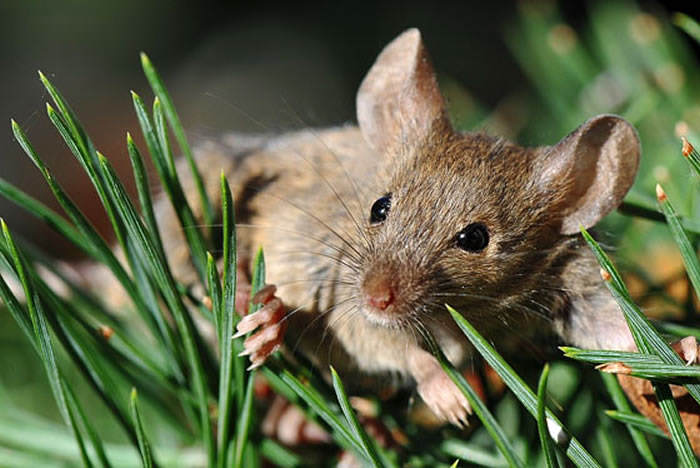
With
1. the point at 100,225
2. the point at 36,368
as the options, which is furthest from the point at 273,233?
the point at 100,225

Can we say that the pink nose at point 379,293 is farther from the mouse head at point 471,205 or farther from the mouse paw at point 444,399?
the mouse paw at point 444,399

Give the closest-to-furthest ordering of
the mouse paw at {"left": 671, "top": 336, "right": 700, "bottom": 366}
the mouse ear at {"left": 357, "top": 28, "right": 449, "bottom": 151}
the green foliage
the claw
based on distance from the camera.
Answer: the green foliage, the mouse paw at {"left": 671, "top": 336, "right": 700, "bottom": 366}, the claw, the mouse ear at {"left": 357, "top": 28, "right": 449, "bottom": 151}

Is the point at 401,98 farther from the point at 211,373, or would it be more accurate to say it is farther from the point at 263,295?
the point at 211,373

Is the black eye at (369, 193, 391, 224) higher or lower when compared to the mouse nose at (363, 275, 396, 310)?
higher

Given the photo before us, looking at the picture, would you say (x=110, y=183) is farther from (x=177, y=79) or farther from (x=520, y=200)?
(x=177, y=79)

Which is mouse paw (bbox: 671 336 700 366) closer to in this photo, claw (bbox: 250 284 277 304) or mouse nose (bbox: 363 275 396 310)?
mouse nose (bbox: 363 275 396 310)

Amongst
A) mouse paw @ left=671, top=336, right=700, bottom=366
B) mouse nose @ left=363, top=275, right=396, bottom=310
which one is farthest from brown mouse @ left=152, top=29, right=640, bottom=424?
mouse paw @ left=671, top=336, right=700, bottom=366

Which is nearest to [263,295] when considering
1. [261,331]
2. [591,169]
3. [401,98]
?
[261,331]
